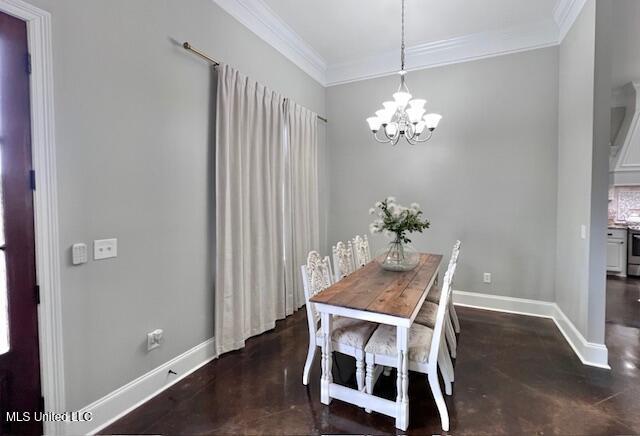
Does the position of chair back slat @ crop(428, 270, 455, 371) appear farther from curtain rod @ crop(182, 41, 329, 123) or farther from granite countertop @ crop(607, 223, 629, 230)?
granite countertop @ crop(607, 223, 629, 230)

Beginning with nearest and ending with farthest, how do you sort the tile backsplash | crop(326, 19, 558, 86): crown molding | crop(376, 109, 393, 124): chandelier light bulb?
1. crop(376, 109, 393, 124): chandelier light bulb
2. crop(326, 19, 558, 86): crown molding
3. the tile backsplash

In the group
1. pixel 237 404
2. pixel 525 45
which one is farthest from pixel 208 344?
pixel 525 45

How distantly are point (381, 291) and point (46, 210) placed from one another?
2.06m

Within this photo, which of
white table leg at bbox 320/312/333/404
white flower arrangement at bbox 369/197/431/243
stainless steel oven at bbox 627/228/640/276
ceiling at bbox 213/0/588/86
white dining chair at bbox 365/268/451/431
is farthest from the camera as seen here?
stainless steel oven at bbox 627/228/640/276

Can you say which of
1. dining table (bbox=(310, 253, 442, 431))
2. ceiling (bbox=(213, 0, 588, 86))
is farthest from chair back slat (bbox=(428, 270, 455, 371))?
ceiling (bbox=(213, 0, 588, 86))

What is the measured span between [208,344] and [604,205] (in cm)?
354

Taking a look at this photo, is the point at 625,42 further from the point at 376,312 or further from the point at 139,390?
the point at 139,390

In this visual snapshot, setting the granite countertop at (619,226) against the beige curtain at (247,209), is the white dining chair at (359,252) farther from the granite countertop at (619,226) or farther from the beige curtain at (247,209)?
the granite countertop at (619,226)

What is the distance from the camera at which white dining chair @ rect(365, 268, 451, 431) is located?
185 cm

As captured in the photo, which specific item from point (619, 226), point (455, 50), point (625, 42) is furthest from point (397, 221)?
point (619, 226)

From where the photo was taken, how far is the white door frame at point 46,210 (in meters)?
1.58

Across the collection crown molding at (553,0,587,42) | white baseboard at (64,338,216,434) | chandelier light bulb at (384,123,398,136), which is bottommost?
white baseboard at (64,338,216,434)

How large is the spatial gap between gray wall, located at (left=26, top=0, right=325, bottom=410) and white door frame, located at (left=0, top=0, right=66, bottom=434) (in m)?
0.04

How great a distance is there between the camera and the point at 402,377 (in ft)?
6.03
